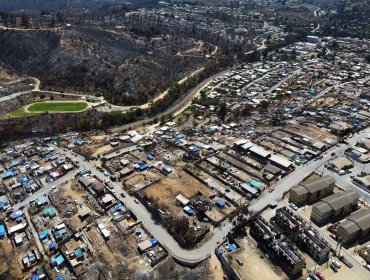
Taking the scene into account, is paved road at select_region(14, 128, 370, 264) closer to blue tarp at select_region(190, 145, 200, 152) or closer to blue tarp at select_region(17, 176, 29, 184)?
blue tarp at select_region(17, 176, 29, 184)

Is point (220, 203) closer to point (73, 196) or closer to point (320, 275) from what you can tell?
point (320, 275)

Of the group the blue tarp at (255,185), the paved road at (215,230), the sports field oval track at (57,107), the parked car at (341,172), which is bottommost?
the sports field oval track at (57,107)

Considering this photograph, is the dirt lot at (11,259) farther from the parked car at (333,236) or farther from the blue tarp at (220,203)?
the parked car at (333,236)

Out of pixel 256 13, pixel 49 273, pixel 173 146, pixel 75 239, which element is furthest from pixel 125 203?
pixel 256 13

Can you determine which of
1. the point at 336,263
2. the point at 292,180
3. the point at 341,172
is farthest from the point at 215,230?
the point at 341,172

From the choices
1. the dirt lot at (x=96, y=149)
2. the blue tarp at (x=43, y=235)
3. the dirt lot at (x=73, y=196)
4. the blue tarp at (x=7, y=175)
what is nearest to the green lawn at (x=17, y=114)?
the dirt lot at (x=96, y=149)

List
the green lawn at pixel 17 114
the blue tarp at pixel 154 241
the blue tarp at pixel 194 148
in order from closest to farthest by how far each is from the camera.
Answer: the blue tarp at pixel 154 241
the blue tarp at pixel 194 148
the green lawn at pixel 17 114
